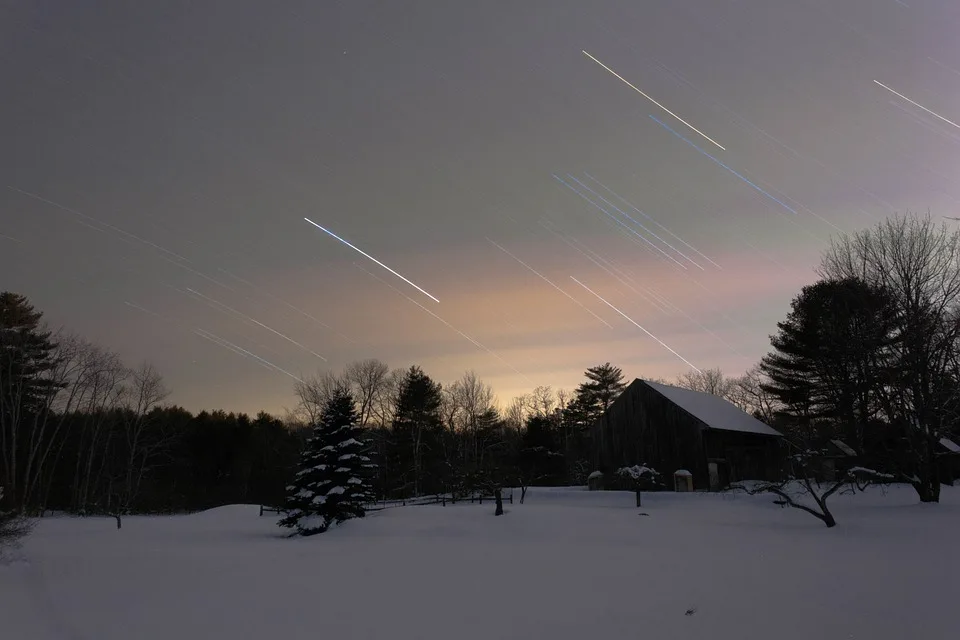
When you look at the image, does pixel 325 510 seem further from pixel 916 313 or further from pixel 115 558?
pixel 916 313

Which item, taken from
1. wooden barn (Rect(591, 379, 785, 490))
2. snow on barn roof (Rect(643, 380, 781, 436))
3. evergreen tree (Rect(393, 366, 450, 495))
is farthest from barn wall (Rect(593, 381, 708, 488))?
evergreen tree (Rect(393, 366, 450, 495))

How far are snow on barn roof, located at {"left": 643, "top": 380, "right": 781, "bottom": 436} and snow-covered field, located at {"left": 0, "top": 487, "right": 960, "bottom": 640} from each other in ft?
40.7

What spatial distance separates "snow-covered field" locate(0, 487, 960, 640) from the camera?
31.7 feet

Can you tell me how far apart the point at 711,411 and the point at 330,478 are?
24.2m

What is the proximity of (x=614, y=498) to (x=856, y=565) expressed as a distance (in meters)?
20.2

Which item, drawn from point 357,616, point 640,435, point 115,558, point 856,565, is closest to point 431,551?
point 357,616

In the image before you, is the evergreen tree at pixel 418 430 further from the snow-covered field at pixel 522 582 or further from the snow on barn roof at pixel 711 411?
the snow-covered field at pixel 522 582

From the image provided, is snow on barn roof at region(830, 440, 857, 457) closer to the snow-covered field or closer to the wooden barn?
the wooden barn

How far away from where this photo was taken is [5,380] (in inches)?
1396

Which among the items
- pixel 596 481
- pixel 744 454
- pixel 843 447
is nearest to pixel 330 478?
pixel 596 481

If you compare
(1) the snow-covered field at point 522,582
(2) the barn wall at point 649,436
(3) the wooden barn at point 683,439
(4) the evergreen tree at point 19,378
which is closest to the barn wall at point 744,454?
(3) the wooden barn at point 683,439

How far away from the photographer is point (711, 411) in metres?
36.8

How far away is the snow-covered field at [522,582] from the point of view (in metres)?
9.66

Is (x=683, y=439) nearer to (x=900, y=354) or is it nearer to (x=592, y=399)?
(x=900, y=354)
